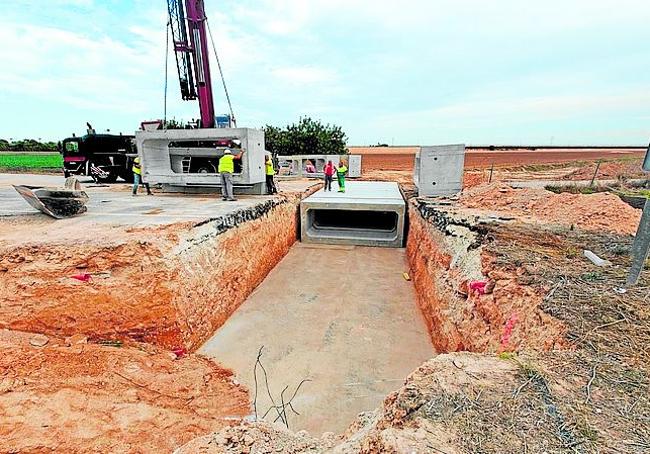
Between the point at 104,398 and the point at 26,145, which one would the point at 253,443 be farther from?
the point at 26,145

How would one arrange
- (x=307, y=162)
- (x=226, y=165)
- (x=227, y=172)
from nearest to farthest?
(x=226, y=165), (x=227, y=172), (x=307, y=162)

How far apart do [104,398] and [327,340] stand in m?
3.42

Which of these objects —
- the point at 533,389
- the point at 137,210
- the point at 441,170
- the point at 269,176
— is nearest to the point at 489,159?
the point at 441,170

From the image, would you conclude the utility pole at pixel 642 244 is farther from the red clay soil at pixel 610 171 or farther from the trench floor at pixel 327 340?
the red clay soil at pixel 610 171

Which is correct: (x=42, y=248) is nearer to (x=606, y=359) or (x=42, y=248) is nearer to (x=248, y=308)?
(x=248, y=308)

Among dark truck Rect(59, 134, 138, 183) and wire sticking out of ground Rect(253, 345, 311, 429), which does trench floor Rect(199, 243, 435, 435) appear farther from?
dark truck Rect(59, 134, 138, 183)

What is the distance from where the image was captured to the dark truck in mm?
16422

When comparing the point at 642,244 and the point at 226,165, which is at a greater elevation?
the point at 226,165

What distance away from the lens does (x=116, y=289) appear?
5.21 meters

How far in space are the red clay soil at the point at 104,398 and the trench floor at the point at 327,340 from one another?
68cm

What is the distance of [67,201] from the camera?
23.7ft

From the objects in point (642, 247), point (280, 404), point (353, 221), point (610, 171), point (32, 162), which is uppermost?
point (610, 171)

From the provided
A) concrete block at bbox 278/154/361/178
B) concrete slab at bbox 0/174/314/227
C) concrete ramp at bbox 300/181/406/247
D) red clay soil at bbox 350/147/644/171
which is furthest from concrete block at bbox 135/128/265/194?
red clay soil at bbox 350/147/644/171

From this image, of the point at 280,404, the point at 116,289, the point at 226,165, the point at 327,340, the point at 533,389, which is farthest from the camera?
the point at 226,165
